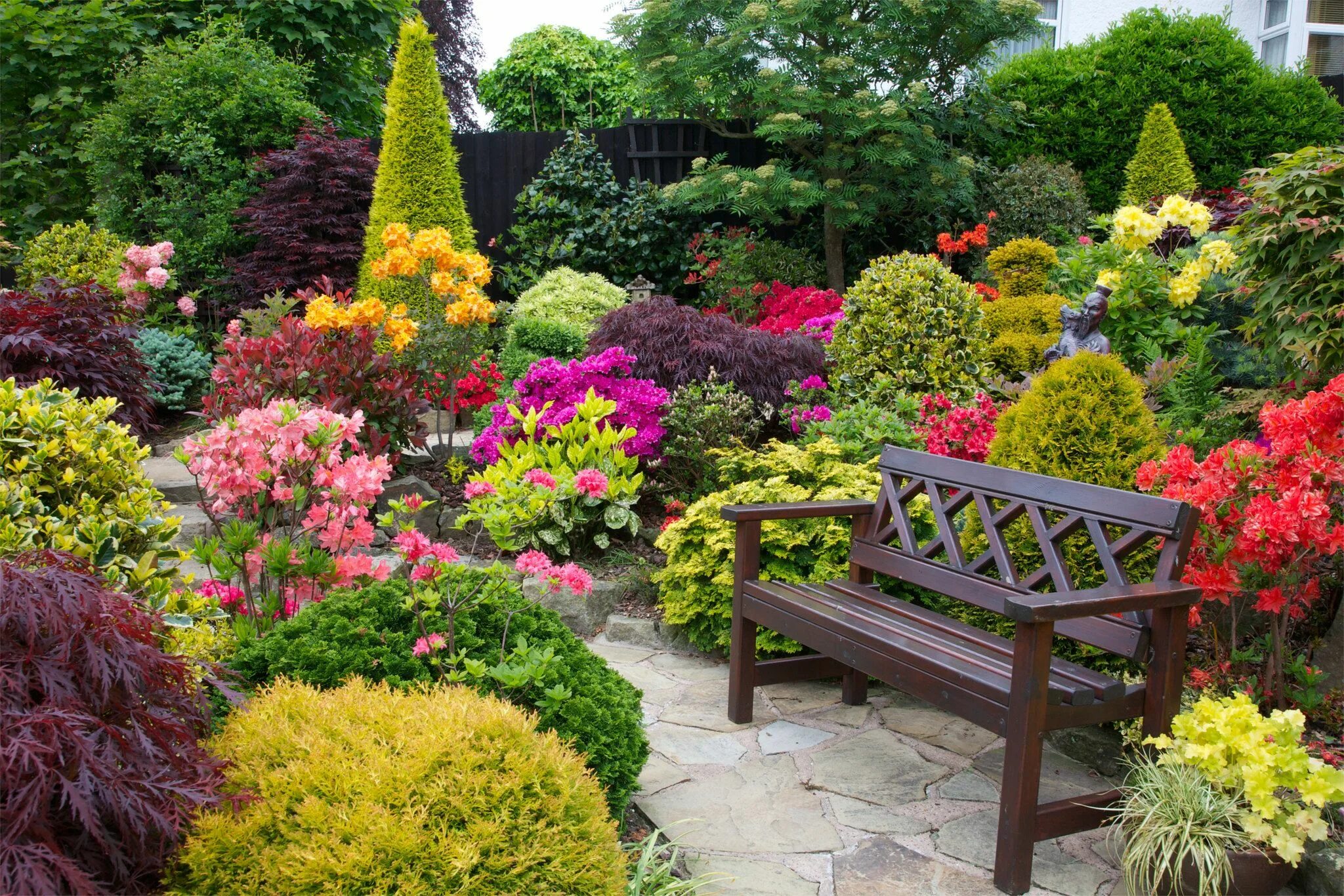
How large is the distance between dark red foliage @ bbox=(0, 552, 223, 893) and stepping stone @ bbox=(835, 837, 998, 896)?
62.0 inches

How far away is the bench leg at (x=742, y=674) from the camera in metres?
3.54

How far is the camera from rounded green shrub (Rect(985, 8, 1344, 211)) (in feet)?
34.2

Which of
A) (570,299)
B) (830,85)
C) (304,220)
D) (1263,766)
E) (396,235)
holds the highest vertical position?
(830,85)

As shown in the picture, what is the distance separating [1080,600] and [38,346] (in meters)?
5.12

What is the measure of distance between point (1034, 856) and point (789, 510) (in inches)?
52.9

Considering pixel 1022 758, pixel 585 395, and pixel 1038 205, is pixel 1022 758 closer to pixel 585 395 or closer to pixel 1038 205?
pixel 585 395

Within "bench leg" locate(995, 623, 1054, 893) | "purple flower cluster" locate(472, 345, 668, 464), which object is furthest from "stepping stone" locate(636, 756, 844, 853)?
"purple flower cluster" locate(472, 345, 668, 464)

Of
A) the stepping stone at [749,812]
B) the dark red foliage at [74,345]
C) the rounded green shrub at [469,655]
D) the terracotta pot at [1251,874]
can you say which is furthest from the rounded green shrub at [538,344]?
the terracotta pot at [1251,874]

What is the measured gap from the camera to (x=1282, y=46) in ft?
40.3

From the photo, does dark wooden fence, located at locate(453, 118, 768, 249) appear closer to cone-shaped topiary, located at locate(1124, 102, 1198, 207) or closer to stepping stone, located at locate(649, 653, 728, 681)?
cone-shaped topiary, located at locate(1124, 102, 1198, 207)

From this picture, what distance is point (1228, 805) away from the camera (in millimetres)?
2436

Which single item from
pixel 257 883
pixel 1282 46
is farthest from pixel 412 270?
pixel 1282 46

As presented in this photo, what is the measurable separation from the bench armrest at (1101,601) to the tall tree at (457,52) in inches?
728

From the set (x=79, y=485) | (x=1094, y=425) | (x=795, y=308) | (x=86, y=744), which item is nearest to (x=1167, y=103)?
(x=795, y=308)
